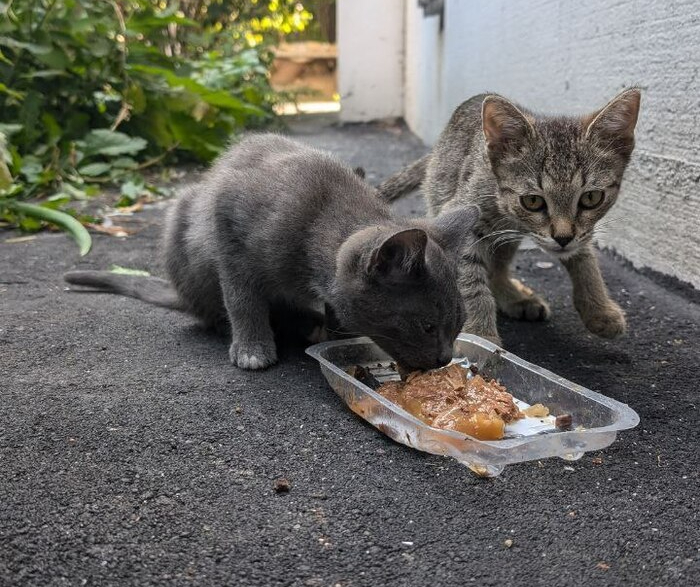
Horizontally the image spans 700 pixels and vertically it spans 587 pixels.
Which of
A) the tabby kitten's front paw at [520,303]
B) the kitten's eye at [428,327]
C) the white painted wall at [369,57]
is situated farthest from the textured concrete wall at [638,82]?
the white painted wall at [369,57]

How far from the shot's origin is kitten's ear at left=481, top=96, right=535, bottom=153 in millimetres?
3262

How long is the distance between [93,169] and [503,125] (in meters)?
4.05

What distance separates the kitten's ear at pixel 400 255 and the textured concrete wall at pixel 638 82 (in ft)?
5.45

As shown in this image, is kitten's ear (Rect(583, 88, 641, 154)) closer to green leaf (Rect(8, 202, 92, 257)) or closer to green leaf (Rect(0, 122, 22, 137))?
green leaf (Rect(8, 202, 92, 257))

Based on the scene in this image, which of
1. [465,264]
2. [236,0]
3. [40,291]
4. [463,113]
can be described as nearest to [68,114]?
[40,291]

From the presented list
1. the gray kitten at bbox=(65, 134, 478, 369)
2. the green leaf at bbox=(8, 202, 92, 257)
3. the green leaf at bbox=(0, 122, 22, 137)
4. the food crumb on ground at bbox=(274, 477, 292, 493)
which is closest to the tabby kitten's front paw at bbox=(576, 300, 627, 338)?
the gray kitten at bbox=(65, 134, 478, 369)

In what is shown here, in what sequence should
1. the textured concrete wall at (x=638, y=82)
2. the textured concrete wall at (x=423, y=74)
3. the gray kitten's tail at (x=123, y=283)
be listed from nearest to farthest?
the textured concrete wall at (x=638, y=82), the gray kitten's tail at (x=123, y=283), the textured concrete wall at (x=423, y=74)

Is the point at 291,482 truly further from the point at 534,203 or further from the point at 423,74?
the point at 423,74

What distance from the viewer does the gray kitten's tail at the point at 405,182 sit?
4.27m

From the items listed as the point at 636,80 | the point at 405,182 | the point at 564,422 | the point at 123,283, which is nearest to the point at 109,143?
the point at 123,283

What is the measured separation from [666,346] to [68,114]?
5222 millimetres

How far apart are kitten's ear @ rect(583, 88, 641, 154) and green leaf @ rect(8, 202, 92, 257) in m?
2.81

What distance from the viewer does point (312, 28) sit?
1448cm

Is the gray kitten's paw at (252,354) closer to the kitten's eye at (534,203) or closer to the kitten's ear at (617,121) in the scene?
the kitten's eye at (534,203)
